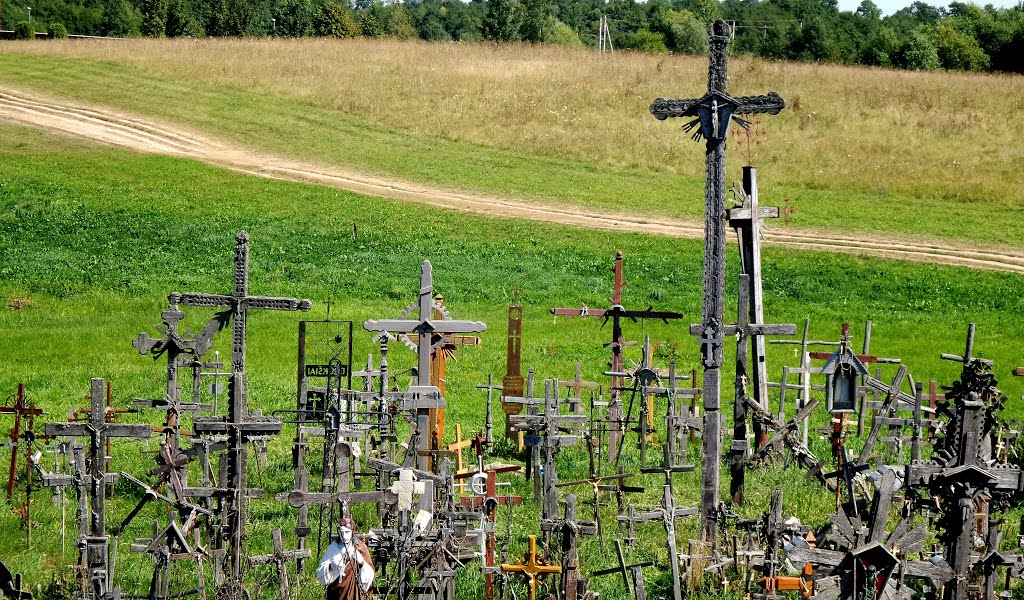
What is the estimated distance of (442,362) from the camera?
19781mm

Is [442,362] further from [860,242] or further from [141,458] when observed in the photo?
[860,242]

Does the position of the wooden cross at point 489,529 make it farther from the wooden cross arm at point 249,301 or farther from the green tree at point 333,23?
the green tree at point 333,23

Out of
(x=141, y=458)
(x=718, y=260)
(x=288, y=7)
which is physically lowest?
(x=141, y=458)

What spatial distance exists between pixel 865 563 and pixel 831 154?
45.8m

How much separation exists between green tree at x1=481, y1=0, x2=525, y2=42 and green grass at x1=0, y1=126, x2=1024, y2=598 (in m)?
40.8

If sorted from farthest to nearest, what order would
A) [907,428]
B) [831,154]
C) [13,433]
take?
[831,154] → [907,428] → [13,433]

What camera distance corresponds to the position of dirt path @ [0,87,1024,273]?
4406 cm

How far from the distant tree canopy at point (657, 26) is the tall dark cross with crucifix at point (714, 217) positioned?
220ft

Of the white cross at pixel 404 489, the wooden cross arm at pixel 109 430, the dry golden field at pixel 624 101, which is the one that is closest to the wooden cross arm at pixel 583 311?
the white cross at pixel 404 489

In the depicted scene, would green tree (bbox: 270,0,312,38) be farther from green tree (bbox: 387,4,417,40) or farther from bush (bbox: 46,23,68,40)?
bush (bbox: 46,23,68,40)

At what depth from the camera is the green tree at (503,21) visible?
8781 cm

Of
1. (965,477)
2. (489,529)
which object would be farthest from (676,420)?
(965,477)

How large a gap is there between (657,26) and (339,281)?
229 feet

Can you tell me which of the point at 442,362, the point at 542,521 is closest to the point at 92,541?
the point at 542,521
